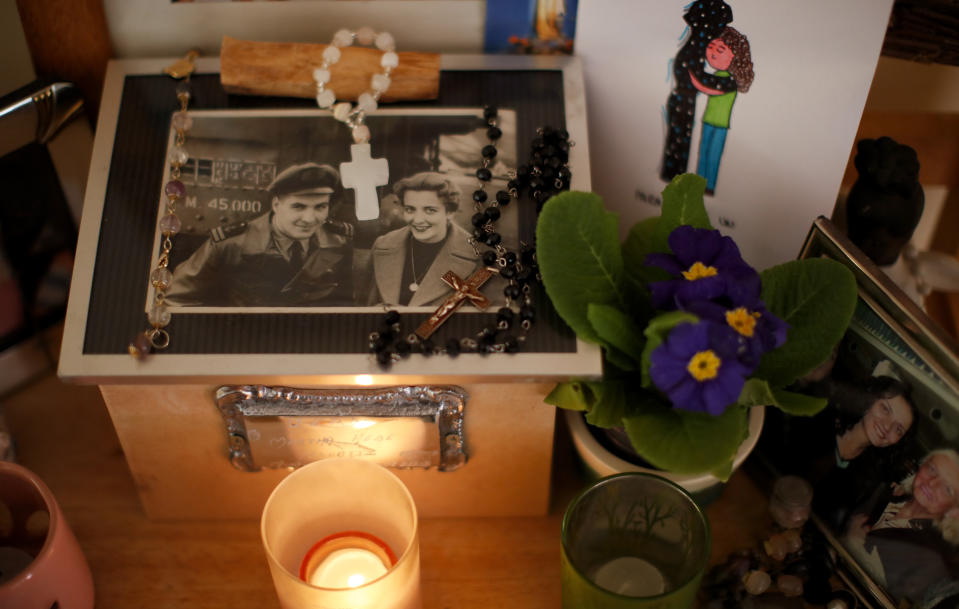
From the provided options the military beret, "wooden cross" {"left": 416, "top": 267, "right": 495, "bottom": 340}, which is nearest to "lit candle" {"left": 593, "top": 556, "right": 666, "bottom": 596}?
"wooden cross" {"left": 416, "top": 267, "right": 495, "bottom": 340}

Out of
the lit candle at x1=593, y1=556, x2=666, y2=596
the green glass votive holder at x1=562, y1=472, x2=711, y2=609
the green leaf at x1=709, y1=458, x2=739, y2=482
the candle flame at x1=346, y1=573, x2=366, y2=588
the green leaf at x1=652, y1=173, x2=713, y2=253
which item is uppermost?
the green leaf at x1=652, y1=173, x2=713, y2=253

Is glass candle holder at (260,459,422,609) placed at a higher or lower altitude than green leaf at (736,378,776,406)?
lower

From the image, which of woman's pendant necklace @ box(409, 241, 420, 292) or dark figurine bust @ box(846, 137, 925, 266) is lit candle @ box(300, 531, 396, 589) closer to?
woman's pendant necklace @ box(409, 241, 420, 292)

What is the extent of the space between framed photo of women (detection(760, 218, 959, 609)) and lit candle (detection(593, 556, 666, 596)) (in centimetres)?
15

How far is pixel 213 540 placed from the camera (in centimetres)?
69

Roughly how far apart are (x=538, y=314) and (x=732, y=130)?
0.22 meters

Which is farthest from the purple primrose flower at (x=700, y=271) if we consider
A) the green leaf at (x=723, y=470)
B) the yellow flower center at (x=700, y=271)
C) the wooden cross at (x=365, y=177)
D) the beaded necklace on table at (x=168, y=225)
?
the beaded necklace on table at (x=168, y=225)

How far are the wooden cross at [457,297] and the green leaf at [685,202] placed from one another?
5.1 inches

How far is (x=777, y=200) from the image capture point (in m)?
0.69

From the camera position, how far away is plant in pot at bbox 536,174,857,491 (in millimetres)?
516

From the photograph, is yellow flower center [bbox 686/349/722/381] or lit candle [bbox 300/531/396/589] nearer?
yellow flower center [bbox 686/349/722/381]

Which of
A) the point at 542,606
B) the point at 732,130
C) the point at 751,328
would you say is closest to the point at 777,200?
the point at 732,130

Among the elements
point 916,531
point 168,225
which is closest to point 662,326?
point 916,531

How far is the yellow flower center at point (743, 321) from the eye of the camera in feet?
1.70
